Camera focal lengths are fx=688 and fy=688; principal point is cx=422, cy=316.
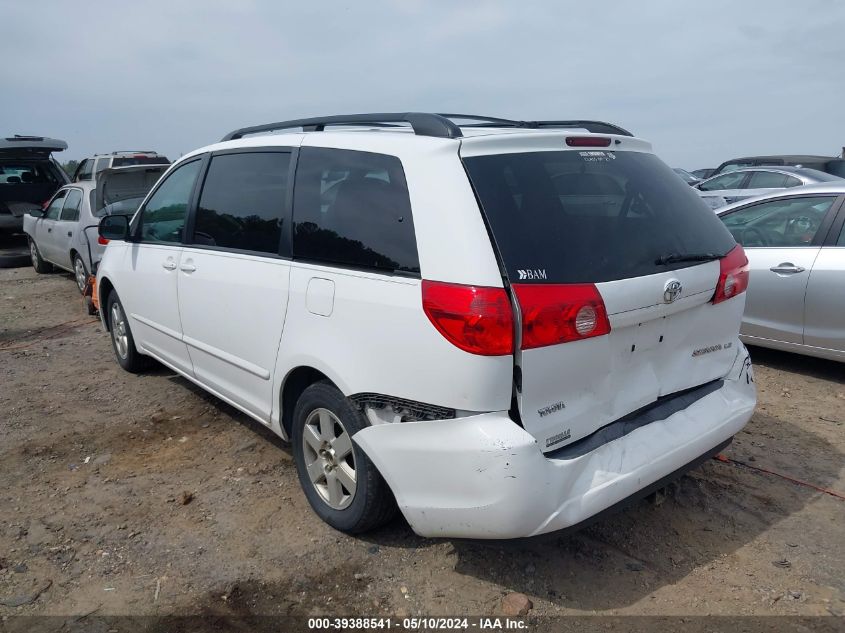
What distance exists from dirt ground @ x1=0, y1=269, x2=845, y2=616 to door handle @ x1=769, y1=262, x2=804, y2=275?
1.08 metres

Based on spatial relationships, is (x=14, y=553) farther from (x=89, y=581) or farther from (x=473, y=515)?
(x=473, y=515)

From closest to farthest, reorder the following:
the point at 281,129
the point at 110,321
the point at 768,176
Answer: the point at 281,129 < the point at 110,321 < the point at 768,176

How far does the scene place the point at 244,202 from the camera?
3.69 meters

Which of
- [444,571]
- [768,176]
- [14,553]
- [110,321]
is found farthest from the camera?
[768,176]

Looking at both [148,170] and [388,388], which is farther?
[148,170]

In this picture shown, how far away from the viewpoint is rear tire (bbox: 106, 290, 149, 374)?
17.6 feet

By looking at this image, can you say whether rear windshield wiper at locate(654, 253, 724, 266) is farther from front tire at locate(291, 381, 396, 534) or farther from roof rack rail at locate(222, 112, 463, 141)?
front tire at locate(291, 381, 396, 534)

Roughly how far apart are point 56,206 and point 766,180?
42.7ft

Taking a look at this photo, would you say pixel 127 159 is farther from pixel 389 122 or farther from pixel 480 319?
pixel 480 319

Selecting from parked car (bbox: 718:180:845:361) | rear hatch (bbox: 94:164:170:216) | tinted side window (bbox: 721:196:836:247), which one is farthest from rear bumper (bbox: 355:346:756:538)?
rear hatch (bbox: 94:164:170:216)

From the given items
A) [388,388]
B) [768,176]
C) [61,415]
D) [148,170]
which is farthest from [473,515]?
[768,176]

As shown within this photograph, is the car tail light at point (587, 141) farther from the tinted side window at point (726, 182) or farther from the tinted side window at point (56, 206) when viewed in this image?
the tinted side window at point (726, 182)

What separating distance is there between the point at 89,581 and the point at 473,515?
5.65 feet

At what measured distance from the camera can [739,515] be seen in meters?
3.29
